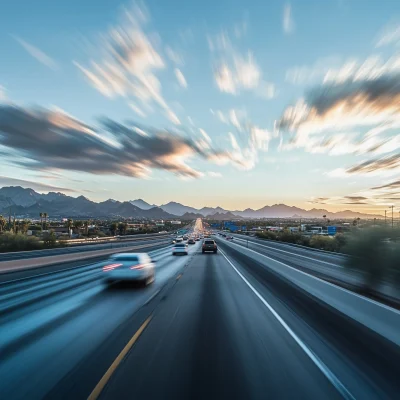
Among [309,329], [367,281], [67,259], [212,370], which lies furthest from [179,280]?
[67,259]

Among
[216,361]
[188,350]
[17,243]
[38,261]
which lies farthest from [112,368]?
[17,243]

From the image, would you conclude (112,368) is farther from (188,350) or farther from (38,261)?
(38,261)

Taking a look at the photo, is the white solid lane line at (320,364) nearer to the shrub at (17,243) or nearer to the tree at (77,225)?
the shrub at (17,243)

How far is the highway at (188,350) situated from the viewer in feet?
18.0

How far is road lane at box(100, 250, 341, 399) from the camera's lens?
5398 mm

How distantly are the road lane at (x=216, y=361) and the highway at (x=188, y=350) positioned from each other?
0.06 ft

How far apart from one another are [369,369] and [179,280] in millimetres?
13500

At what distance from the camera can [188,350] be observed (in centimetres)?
738

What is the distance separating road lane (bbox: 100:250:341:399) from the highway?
2 cm

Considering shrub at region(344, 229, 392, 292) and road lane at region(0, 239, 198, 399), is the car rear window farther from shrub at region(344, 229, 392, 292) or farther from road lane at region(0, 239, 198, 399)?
shrub at region(344, 229, 392, 292)

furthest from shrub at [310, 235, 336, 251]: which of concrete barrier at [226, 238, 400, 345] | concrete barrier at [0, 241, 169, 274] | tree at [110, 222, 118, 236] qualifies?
tree at [110, 222, 118, 236]

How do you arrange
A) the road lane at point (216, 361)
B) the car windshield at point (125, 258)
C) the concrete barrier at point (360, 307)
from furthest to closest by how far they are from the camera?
the car windshield at point (125, 258), the concrete barrier at point (360, 307), the road lane at point (216, 361)

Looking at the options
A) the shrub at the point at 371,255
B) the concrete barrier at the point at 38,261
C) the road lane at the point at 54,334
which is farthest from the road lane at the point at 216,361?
the concrete barrier at the point at 38,261

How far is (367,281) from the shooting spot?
43.8 ft
